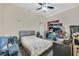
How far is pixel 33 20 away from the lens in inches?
92.3

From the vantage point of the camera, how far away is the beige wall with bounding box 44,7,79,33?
231 centimetres

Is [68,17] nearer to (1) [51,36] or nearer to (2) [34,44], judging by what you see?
(1) [51,36]

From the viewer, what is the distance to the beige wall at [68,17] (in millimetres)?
2314

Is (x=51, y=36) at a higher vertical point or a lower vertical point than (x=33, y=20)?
lower

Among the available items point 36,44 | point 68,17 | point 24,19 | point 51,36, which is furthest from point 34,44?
point 68,17

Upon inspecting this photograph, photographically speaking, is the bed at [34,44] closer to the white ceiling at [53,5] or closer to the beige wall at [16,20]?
the beige wall at [16,20]

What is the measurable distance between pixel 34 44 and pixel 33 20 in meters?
0.32

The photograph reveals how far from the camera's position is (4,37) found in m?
2.36

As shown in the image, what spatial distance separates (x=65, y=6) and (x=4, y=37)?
35.6 inches

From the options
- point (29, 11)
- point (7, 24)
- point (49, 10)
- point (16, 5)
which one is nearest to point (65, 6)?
point (49, 10)

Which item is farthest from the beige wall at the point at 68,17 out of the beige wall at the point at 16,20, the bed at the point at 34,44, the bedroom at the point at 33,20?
the bed at the point at 34,44

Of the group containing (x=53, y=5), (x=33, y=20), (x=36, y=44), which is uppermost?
(x=53, y=5)

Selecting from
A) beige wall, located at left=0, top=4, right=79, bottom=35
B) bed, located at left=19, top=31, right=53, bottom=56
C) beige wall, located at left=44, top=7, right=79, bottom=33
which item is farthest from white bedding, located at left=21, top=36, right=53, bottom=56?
beige wall, located at left=44, top=7, right=79, bottom=33

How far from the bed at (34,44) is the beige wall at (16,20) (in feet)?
0.27
